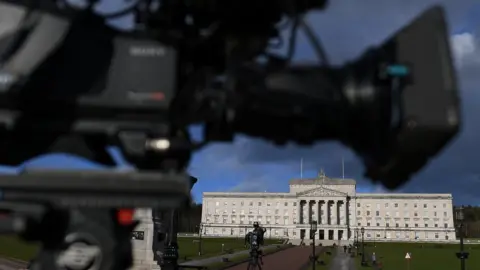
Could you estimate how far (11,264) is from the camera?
93.7ft

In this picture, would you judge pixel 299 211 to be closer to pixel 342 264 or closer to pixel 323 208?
pixel 323 208

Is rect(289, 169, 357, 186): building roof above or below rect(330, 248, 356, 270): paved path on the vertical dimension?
above

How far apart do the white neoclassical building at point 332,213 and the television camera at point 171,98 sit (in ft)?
518

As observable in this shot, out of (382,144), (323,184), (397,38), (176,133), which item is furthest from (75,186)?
(323,184)

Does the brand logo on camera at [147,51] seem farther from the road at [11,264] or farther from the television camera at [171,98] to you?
the road at [11,264]

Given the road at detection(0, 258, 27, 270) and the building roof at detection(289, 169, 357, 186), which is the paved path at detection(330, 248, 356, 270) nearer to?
the road at detection(0, 258, 27, 270)

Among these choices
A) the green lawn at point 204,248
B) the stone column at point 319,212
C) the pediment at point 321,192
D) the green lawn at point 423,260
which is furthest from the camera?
the stone column at point 319,212

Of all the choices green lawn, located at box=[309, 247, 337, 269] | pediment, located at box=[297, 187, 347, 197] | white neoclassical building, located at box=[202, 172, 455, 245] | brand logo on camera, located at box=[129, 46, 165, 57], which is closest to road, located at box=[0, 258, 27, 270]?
green lawn, located at box=[309, 247, 337, 269]

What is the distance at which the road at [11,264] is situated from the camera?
26.5 metres

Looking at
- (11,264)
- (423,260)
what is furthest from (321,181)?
(11,264)

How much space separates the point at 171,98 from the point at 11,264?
29295 millimetres

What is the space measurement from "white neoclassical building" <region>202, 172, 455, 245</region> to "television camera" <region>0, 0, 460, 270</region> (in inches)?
6217

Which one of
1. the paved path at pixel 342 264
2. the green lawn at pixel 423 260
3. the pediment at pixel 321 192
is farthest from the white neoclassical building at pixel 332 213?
the paved path at pixel 342 264

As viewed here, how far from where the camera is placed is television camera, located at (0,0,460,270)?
10.3ft
